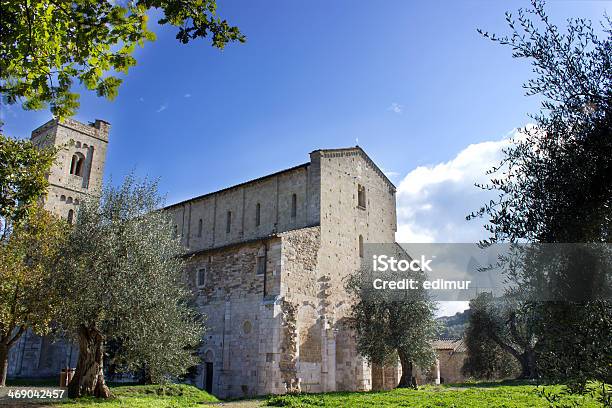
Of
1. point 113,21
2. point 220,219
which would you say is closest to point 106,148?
point 220,219

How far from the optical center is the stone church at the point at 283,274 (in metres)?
23.5

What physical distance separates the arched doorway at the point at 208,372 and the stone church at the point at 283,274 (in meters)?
0.05

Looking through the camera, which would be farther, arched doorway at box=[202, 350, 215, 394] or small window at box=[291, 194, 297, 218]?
small window at box=[291, 194, 297, 218]

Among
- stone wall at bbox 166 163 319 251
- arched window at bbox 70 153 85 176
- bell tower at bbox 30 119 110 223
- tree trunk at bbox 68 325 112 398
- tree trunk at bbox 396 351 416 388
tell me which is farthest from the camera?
arched window at bbox 70 153 85 176

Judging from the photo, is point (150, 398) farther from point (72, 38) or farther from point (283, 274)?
point (72, 38)

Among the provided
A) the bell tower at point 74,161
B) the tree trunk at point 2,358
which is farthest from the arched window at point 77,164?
the tree trunk at point 2,358

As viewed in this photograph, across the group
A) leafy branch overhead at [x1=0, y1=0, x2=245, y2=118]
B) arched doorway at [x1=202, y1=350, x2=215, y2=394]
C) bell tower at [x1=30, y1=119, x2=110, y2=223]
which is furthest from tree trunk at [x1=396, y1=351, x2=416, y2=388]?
bell tower at [x1=30, y1=119, x2=110, y2=223]

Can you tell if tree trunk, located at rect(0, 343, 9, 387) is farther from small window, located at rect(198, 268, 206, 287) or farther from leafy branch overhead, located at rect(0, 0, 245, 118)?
leafy branch overhead, located at rect(0, 0, 245, 118)

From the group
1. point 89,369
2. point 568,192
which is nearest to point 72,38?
point 568,192

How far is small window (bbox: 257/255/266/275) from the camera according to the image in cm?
2448

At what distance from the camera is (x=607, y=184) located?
6.57 m

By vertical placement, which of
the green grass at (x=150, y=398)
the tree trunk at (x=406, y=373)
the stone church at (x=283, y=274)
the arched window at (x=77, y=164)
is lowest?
the green grass at (x=150, y=398)

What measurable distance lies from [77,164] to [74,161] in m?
0.44

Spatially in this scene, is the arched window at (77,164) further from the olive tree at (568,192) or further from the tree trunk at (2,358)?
the olive tree at (568,192)
